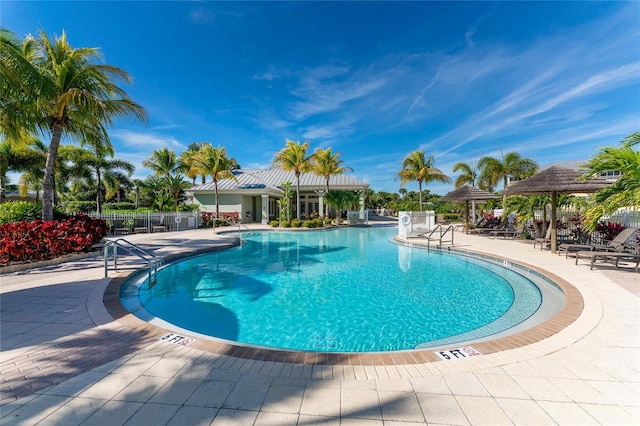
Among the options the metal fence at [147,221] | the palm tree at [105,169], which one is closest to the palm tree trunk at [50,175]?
the metal fence at [147,221]

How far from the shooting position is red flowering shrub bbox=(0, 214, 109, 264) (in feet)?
23.7

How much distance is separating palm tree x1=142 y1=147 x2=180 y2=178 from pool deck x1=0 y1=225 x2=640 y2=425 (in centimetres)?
2463

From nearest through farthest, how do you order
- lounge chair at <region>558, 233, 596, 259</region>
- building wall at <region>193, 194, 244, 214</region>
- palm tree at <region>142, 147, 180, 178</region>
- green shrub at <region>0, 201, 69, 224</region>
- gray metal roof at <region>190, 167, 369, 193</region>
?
1. lounge chair at <region>558, 233, 596, 259</region>
2. green shrub at <region>0, 201, 69, 224</region>
3. gray metal roof at <region>190, 167, 369, 193</region>
4. palm tree at <region>142, 147, 180, 178</region>
5. building wall at <region>193, 194, 244, 214</region>

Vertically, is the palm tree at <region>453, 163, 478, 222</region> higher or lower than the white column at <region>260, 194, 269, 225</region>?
higher

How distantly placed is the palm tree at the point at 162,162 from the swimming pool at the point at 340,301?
64.5 feet

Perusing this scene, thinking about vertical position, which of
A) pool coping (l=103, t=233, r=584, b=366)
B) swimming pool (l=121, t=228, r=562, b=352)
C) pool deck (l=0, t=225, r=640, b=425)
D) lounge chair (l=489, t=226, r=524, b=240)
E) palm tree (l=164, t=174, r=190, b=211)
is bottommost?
swimming pool (l=121, t=228, r=562, b=352)

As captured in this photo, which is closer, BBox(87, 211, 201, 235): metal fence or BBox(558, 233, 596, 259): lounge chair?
BBox(558, 233, 596, 259): lounge chair

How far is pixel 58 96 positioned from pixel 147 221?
1065cm

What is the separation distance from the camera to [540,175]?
1017cm

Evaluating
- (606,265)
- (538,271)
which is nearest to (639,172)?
(538,271)

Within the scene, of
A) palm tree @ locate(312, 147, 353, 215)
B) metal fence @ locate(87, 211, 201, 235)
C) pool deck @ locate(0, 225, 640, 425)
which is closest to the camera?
pool deck @ locate(0, 225, 640, 425)

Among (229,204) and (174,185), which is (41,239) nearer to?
(229,204)

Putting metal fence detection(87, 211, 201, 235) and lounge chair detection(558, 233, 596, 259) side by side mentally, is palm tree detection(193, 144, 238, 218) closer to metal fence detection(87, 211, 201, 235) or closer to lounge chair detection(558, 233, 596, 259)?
metal fence detection(87, 211, 201, 235)

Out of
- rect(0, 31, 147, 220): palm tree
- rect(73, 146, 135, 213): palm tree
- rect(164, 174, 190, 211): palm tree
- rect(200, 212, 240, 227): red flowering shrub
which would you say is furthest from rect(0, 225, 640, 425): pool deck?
rect(164, 174, 190, 211): palm tree
